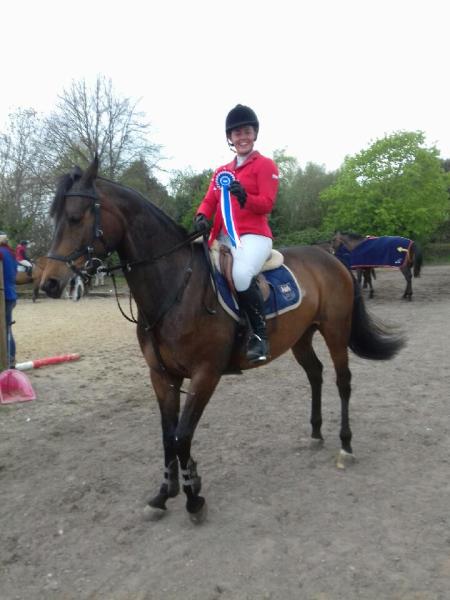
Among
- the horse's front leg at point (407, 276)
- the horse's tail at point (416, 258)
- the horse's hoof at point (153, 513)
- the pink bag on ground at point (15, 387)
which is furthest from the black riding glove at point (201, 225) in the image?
the horse's tail at point (416, 258)

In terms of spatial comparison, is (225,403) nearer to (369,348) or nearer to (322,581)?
(369,348)

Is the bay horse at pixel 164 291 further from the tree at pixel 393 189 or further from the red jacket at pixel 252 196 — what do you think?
the tree at pixel 393 189

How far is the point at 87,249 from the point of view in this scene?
2.71 metres

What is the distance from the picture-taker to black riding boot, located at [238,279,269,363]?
3312 millimetres

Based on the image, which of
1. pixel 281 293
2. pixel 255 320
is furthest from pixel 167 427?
pixel 281 293

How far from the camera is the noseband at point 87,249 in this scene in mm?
2654

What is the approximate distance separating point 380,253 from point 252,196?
11622 mm

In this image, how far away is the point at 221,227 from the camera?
11.9 feet

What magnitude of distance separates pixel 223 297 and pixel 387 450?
7.53 ft

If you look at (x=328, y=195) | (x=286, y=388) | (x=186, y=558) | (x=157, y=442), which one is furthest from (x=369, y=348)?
(x=328, y=195)

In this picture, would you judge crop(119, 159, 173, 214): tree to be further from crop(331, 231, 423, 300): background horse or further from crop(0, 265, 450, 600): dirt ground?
crop(0, 265, 450, 600): dirt ground

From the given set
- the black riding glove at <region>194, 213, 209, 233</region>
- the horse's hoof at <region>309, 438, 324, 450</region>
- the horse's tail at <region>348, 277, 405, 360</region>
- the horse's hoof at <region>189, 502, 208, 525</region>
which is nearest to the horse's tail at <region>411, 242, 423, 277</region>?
the horse's tail at <region>348, 277, 405, 360</region>

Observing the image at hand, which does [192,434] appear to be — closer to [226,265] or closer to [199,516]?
[199,516]

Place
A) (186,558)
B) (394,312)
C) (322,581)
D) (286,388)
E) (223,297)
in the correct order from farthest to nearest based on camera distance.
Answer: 1. (394,312)
2. (286,388)
3. (223,297)
4. (186,558)
5. (322,581)
